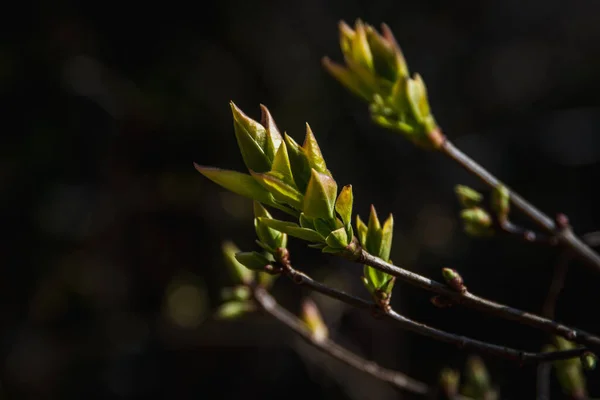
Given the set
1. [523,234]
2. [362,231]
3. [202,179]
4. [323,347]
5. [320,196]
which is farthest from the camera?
[202,179]

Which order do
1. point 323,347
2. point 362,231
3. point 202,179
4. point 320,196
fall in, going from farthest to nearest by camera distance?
1. point 202,179
2. point 323,347
3. point 362,231
4. point 320,196

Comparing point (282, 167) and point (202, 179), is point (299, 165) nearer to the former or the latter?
point (282, 167)

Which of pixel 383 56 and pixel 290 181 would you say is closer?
pixel 290 181

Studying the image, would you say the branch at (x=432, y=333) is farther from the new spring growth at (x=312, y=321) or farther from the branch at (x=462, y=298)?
the new spring growth at (x=312, y=321)

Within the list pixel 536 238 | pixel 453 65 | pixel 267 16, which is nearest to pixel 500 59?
pixel 453 65

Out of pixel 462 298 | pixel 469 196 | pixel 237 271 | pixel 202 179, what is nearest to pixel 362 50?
pixel 469 196

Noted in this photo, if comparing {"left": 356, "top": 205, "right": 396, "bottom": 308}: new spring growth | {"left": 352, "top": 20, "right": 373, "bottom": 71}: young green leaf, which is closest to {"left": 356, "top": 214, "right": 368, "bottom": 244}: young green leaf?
{"left": 356, "top": 205, "right": 396, "bottom": 308}: new spring growth

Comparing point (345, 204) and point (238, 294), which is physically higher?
point (345, 204)

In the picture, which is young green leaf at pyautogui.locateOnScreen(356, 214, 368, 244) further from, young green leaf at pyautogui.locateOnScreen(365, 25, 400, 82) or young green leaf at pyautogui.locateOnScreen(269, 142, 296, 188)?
young green leaf at pyautogui.locateOnScreen(365, 25, 400, 82)
